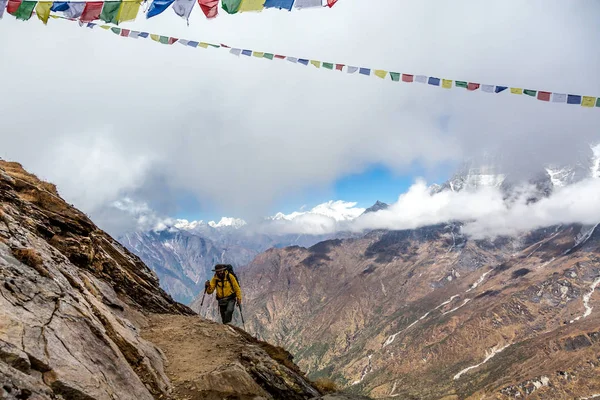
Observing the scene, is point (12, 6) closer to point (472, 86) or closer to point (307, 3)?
point (307, 3)

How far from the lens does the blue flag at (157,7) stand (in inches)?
682

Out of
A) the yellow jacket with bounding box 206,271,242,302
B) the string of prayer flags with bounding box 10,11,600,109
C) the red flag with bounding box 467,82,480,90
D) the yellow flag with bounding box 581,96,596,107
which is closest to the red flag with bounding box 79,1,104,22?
the string of prayer flags with bounding box 10,11,600,109

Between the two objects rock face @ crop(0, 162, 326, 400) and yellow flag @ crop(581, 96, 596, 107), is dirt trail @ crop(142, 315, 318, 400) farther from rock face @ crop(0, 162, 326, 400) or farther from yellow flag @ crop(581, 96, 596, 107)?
yellow flag @ crop(581, 96, 596, 107)

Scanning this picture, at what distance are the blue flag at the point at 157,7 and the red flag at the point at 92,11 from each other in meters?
2.76

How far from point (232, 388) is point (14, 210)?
11.1 metres

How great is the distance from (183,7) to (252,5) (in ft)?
11.9

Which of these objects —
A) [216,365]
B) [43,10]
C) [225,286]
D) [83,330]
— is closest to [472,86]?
[225,286]

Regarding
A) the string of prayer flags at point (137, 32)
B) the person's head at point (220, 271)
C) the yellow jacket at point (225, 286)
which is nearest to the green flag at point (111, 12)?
the string of prayer flags at point (137, 32)

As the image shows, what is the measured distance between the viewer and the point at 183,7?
1731 centimetres

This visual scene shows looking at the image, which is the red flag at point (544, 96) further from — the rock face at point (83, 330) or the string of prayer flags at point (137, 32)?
the rock face at point (83, 330)

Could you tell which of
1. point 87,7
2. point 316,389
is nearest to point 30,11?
point 87,7

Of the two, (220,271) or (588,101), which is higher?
(588,101)

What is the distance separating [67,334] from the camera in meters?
8.95

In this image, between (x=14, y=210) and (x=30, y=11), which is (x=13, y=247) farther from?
(x=30, y=11)
